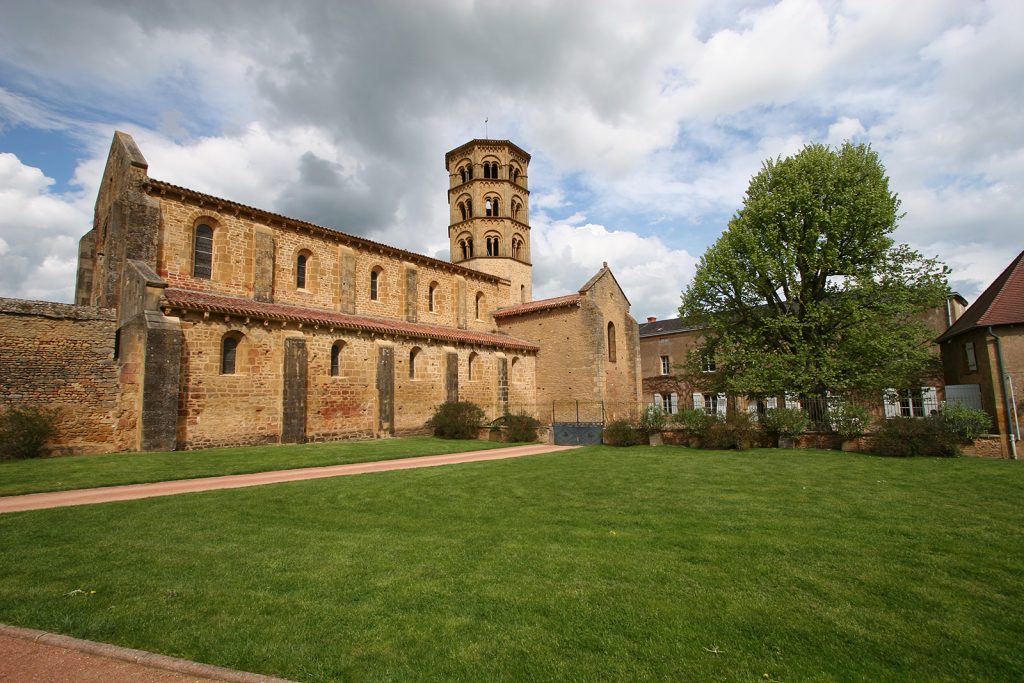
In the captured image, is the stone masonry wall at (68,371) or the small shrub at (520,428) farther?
the small shrub at (520,428)

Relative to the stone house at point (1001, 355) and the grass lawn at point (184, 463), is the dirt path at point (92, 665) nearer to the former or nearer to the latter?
the grass lawn at point (184, 463)

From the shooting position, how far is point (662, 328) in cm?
3953

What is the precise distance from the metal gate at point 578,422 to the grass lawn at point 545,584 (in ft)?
37.8

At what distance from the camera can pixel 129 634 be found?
3.60 metres

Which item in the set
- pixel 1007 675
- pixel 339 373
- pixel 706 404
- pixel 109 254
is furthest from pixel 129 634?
pixel 706 404

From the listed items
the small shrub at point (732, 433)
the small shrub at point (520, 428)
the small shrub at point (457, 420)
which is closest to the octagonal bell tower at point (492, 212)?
the small shrub at point (457, 420)

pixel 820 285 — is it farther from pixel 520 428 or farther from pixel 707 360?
pixel 520 428

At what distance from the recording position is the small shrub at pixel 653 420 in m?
18.8

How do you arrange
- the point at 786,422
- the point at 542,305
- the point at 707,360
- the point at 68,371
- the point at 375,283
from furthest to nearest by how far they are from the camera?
the point at 542,305, the point at 375,283, the point at 707,360, the point at 786,422, the point at 68,371

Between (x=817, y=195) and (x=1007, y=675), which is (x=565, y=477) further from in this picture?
(x=817, y=195)

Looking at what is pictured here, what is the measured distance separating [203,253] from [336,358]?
6166mm

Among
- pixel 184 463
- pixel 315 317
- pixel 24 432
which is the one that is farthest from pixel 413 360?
pixel 24 432

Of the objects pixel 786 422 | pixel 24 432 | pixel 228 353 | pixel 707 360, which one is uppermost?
pixel 228 353

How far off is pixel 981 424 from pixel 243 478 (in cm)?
1983
